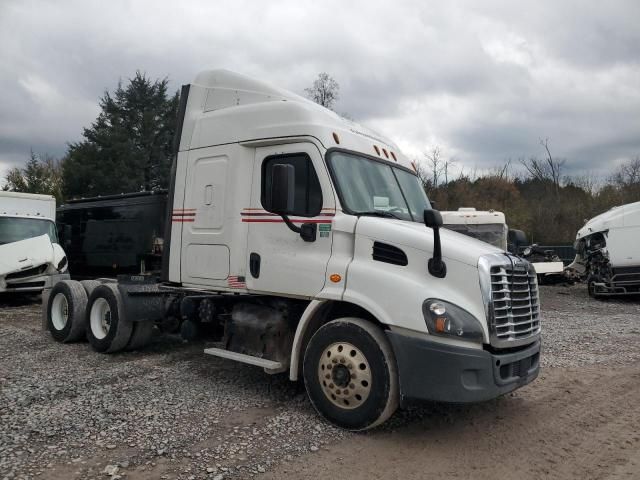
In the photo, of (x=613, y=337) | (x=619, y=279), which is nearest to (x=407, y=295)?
(x=613, y=337)

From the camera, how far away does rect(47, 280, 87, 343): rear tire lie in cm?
808

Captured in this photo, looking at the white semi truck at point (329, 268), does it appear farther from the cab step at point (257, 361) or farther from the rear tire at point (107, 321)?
the rear tire at point (107, 321)

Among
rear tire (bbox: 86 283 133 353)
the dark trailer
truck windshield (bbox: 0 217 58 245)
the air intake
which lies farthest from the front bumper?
truck windshield (bbox: 0 217 58 245)

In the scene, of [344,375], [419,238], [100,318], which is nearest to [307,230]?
[419,238]

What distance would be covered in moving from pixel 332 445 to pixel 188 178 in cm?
353

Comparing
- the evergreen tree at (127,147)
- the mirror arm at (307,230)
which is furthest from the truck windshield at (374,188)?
the evergreen tree at (127,147)

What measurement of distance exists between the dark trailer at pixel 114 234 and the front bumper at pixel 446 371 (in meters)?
5.80

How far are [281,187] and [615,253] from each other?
1481 centimetres

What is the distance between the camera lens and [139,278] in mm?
7750

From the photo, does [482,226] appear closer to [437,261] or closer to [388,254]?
[388,254]

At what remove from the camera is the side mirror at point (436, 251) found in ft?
14.5

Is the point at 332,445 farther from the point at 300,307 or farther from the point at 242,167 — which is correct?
the point at 242,167

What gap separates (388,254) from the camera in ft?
15.5

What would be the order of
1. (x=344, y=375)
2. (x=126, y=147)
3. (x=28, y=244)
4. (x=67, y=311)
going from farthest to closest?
1. (x=126, y=147)
2. (x=28, y=244)
3. (x=67, y=311)
4. (x=344, y=375)
